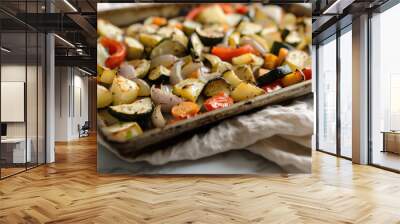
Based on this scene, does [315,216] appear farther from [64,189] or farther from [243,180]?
[64,189]

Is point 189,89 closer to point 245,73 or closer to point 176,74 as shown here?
point 176,74

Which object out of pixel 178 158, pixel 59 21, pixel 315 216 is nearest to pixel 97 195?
pixel 178 158

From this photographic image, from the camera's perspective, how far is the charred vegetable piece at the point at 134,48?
5711 mm

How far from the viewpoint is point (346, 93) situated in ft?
26.7

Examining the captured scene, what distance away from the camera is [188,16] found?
19.0ft

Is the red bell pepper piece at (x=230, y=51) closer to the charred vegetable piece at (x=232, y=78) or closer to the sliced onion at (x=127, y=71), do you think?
the charred vegetable piece at (x=232, y=78)

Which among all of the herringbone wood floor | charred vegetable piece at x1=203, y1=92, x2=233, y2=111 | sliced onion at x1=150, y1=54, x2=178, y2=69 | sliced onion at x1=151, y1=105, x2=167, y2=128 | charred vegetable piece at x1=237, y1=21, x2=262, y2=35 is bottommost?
the herringbone wood floor

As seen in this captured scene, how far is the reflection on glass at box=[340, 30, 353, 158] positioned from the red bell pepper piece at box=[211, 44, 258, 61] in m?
2.98

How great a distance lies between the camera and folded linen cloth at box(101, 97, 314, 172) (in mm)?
5527

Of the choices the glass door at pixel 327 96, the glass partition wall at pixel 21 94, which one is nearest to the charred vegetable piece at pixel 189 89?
the glass partition wall at pixel 21 94

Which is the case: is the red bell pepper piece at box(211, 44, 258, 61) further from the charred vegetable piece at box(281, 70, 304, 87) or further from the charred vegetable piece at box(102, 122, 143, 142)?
the charred vegetable piece at box(102, 122, 143, 142)

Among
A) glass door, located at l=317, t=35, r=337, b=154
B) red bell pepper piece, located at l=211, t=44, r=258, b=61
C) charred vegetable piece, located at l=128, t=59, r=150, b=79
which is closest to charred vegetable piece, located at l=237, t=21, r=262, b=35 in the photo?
red bell pepper piece, located at l=211, t=44, r=258, b=61

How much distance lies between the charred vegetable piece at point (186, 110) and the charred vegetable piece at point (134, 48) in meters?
0.98

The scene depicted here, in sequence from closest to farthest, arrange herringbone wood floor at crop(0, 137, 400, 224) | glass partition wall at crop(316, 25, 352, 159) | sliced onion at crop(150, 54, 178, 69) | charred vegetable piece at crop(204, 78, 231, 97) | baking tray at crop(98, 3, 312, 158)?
herringbone wood floor at crop(0, 137, 400, 224) < baking tray at crop(98, 3, 312, 158) < charred vegetable piece at crop(204, 78, 231, 97) < sliced onion at crop(150, 54, 178, 69) < glass partition wall at crop(316, 25, 352, 159)
